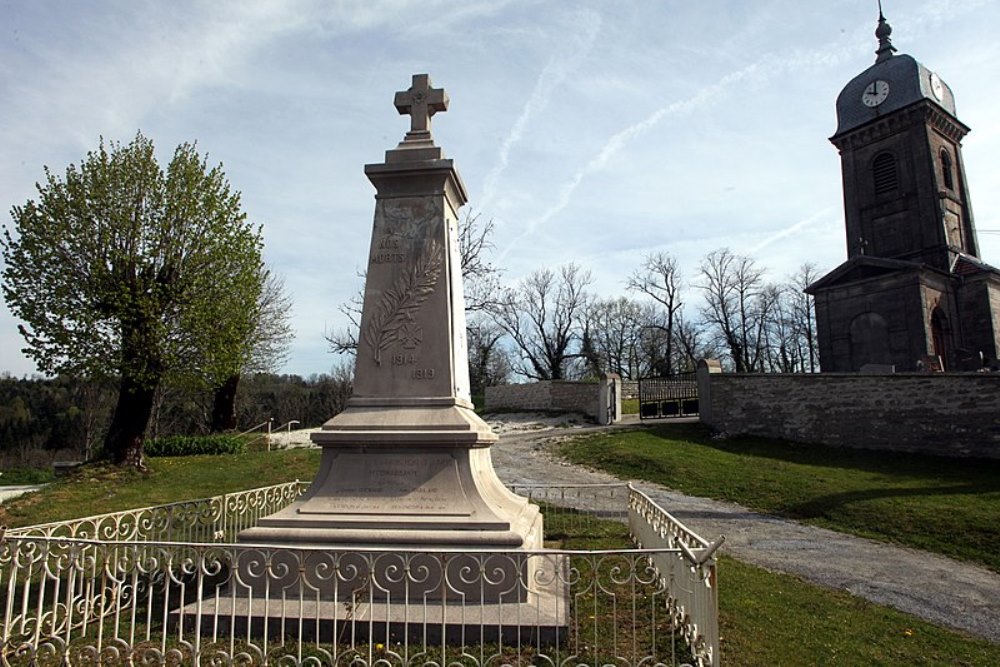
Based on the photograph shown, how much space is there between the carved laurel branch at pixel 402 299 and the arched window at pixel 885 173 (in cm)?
2837

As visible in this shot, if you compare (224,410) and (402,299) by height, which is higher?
(402,299)

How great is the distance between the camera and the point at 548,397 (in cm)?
2727

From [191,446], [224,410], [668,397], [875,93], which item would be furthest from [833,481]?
[875,93]

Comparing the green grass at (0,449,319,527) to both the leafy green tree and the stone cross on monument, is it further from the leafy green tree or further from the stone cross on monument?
the stone cross on monument

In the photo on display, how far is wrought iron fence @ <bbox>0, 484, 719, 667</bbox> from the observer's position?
411 centimetres

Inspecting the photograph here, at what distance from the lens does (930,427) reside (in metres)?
15.8

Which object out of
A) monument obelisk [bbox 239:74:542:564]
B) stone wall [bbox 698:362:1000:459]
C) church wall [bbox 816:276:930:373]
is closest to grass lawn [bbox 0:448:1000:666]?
monument obelisk [bbox 239:74:542:564]

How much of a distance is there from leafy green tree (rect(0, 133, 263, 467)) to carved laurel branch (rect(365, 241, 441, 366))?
9.79 metres

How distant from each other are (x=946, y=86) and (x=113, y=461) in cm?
3616

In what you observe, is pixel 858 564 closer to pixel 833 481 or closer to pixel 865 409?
pixel 833 481

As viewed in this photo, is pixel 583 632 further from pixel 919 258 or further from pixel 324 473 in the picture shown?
pixel 919 258

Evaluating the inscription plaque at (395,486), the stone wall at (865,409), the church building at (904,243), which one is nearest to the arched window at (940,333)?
the church building at (904,243)

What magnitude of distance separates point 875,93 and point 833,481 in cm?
2377

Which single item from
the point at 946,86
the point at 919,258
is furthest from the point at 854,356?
the point at 946,86
